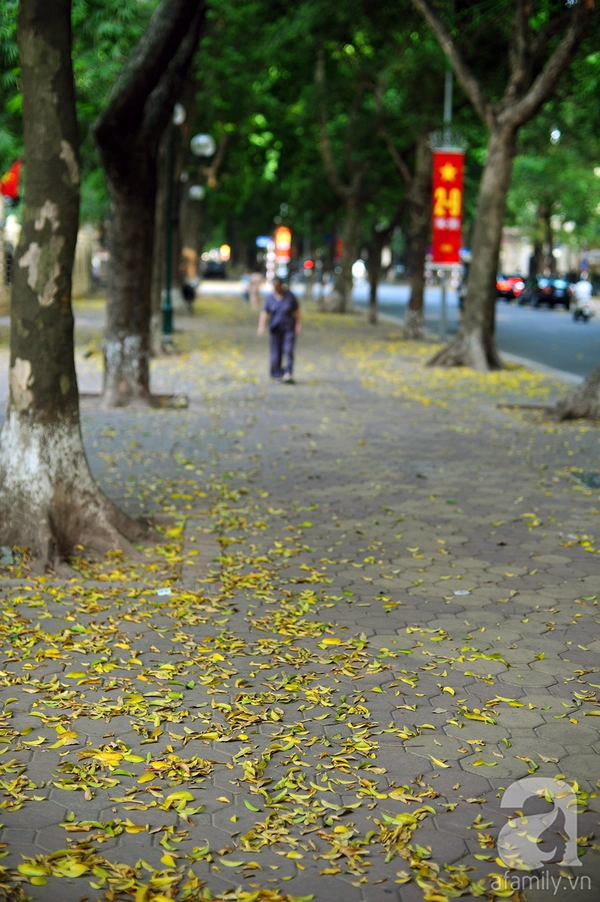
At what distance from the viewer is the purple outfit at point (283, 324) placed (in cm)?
1850

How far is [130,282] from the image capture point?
14.1 m

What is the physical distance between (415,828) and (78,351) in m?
21.0

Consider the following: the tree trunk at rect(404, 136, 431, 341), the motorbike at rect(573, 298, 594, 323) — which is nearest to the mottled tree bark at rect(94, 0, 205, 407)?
the tree trunk at rect(404, 136, 431, 341)

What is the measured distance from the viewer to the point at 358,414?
1541 cm

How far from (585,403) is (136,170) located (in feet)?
20.1

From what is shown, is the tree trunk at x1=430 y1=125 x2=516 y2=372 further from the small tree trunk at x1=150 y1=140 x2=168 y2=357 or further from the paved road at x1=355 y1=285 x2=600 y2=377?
the small tree trunk at x1=150 y1=140 x2=168 y2=357

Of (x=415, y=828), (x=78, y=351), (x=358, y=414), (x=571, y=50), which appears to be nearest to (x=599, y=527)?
(x=415, y=828)

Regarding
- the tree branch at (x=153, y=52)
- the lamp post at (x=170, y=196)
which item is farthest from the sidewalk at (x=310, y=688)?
the lamp post at (x=170, y=196)

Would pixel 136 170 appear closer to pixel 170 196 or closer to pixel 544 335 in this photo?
pixel 170 196

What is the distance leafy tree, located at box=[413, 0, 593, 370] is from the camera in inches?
769

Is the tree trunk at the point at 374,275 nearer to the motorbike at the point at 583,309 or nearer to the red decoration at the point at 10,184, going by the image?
the motorbike at the point at 583,309

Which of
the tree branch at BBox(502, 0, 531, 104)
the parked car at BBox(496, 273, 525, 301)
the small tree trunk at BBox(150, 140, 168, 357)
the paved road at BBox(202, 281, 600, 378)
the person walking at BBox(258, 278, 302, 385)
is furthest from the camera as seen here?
the parked car at BBox(496, 273, 525, 301)

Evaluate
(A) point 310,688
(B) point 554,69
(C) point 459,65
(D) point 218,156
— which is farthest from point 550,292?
(A) point 310,688

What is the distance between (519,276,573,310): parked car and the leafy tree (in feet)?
113
